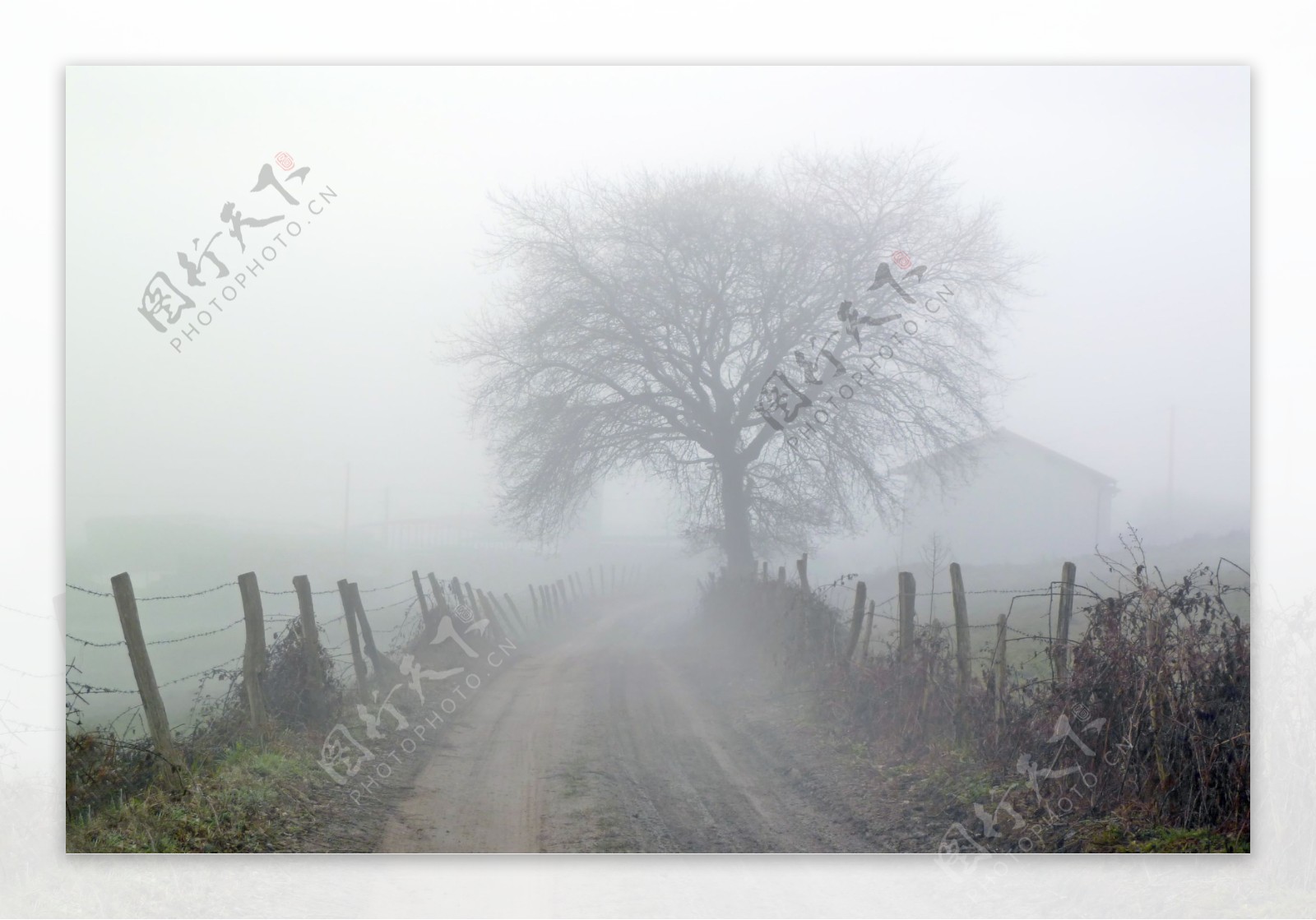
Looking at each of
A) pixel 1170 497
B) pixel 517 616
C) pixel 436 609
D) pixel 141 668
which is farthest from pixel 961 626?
pixel 141 668

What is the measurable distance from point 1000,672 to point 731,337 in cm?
247

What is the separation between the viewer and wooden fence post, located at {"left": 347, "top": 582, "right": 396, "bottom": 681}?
18.3 ft

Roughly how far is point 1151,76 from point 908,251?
1.62 m

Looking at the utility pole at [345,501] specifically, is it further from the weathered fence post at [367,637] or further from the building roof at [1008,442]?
the building roof at [1008,442]

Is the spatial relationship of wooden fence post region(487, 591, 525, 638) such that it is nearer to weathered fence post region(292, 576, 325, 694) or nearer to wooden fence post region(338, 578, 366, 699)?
wooden fence post region(338, 578, 366, 699)

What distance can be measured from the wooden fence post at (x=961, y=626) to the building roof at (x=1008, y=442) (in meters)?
0.63

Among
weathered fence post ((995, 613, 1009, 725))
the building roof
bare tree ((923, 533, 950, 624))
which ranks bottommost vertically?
weathered fence post ((995, 613, 1009, 725))

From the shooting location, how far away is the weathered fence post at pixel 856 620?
562 cm

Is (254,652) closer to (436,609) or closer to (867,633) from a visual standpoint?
(436,609)

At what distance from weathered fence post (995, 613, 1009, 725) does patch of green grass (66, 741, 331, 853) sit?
12.4 feet

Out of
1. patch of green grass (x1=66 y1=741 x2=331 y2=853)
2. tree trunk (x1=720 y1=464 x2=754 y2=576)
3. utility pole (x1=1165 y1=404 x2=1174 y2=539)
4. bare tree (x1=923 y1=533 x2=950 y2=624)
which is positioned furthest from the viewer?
tree trunk (x1=720 y1=464 x2=754 y2=576)

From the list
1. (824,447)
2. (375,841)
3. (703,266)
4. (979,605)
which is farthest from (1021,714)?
(375,841)

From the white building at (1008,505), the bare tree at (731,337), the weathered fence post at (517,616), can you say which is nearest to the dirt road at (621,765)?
the weathered fence post at (517,616)

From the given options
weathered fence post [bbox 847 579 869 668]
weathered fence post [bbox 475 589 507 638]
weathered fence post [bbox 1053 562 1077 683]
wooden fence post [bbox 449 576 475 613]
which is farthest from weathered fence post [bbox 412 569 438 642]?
weathered fence post [bbox 1053 562 1077 683]
